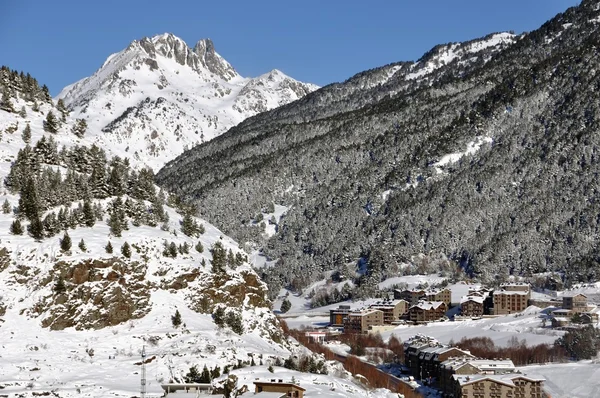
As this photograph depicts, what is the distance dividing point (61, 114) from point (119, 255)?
36.9 meters

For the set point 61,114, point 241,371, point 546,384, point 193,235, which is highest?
point 61,114

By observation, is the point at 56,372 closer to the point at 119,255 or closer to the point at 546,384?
the point at 119,255

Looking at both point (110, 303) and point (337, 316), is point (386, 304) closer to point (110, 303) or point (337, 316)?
point (337, 316)

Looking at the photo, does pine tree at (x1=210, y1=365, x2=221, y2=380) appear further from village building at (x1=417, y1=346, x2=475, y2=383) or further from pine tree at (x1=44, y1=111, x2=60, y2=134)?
village building at (x1=417, y1=346, x2=475, y2=383)

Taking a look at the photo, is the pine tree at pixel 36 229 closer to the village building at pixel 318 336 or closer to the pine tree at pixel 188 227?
the pine tree at pixel 188 227

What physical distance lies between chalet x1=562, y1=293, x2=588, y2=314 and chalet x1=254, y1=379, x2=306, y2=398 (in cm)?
11077

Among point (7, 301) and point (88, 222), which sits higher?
point (88, 222)

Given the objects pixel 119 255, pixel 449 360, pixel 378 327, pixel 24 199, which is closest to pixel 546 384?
pixel 449 360

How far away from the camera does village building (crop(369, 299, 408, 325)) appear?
597 feet

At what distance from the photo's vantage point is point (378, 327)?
6998 inches

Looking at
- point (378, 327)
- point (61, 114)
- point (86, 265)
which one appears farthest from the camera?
point (378, 327)

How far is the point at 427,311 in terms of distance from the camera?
588 ft

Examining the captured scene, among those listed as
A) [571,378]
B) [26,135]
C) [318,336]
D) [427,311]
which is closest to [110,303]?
[26,135]

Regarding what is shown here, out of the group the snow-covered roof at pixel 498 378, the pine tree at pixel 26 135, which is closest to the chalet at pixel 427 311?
the snow-covered roof at pixel 498 378
